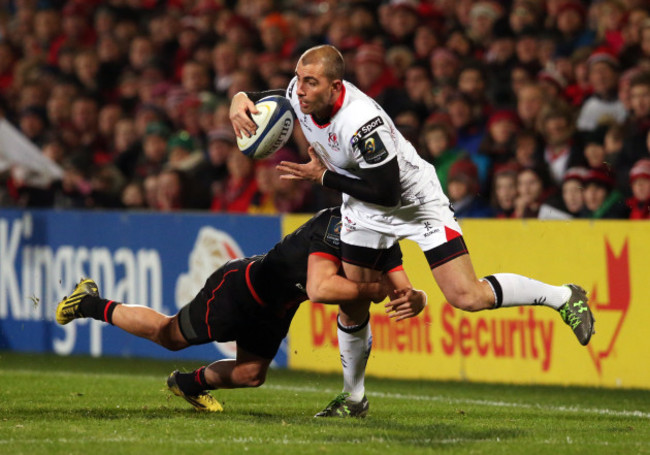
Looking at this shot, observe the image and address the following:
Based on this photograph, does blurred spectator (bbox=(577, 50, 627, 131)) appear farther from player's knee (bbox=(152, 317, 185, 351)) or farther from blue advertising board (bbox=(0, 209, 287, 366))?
player's knee (bbox=(152, 317, 185, 351))

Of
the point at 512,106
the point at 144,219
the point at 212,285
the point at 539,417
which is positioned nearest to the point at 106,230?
the point at 144,219

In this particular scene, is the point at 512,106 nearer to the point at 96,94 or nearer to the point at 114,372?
the point at 114,372

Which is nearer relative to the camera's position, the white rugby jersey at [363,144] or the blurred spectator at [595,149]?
the white rugby jersey at [363,144]

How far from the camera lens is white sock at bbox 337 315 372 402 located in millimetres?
7828

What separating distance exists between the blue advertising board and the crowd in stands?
63 cm

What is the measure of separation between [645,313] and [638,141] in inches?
72.1

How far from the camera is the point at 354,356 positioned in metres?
7.82

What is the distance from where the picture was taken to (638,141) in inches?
423

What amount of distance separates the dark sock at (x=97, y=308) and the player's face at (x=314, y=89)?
6.55 ft

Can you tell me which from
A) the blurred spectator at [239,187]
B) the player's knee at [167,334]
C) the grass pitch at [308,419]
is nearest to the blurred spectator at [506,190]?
the grass pitch at [308,419]

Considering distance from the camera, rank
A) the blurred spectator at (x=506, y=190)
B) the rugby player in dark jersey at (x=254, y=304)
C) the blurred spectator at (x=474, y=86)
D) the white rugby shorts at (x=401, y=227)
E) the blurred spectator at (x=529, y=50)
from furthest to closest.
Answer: the blurred spectator at (x=529, y=50)
the blurred spectator at (x=474, y=86)
the blurred spectator at (x=506, y=190)
the rugby player in dark jersey at (x=254, y=304)
the white rugby shorts at (x=401, y=227)

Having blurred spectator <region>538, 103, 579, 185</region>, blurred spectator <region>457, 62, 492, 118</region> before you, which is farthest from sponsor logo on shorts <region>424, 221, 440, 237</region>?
blurred spectator <region>457, 62, 492, 118</region>

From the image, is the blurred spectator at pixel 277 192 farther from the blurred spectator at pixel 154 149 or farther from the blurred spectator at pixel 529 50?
the blurred spectator at pixel 529 50

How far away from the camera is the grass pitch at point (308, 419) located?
6.39 metres
